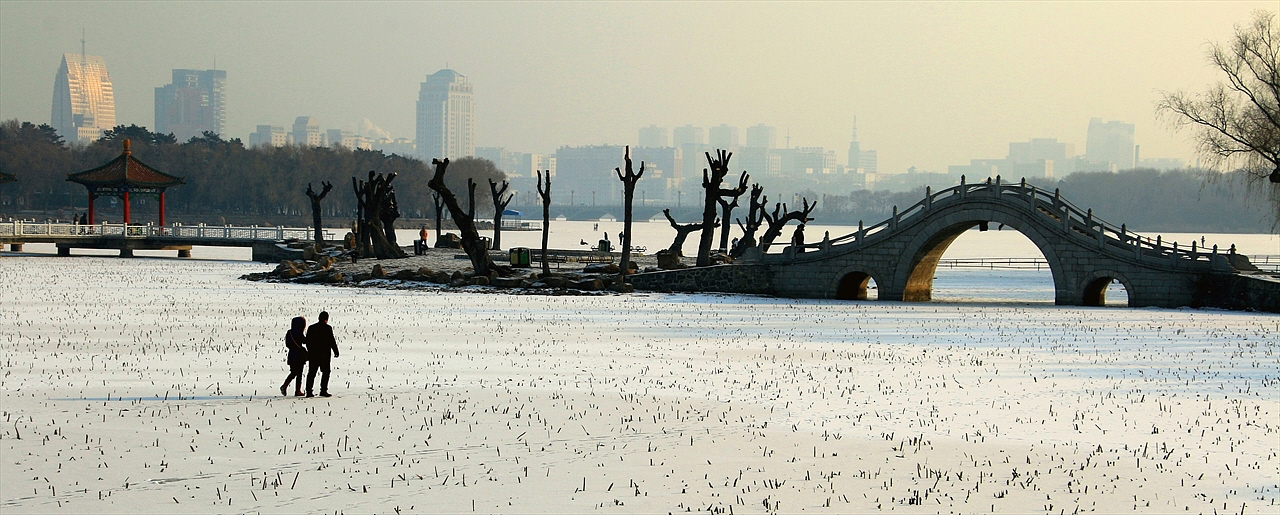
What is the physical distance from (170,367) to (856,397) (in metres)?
11.8

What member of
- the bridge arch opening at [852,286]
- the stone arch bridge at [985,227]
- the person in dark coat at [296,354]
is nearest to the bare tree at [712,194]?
the stone arch bridge at [985,227]

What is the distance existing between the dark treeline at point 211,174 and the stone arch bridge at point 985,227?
4255 inches

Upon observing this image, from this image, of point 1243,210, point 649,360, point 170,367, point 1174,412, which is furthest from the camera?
point 1243,210

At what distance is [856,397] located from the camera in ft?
66.9

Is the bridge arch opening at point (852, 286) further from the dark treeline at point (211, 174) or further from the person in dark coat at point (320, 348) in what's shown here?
the dark treeline at point (211, 174)

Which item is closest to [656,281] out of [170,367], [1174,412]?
[170,367]

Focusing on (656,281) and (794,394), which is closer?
(794,394)

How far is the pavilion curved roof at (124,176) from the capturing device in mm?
77250

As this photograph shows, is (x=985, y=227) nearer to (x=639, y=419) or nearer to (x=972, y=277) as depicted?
(x=972, y=277)

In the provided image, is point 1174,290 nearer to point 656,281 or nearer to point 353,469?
point 656,281

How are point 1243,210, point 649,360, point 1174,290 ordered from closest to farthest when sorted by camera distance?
point 649,360 < point 1174,290 < point 1243,210

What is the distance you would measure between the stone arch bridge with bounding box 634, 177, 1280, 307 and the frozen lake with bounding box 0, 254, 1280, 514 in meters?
9.11

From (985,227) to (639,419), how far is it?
Answer: 29668 millimetres

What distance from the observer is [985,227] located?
45.2m
